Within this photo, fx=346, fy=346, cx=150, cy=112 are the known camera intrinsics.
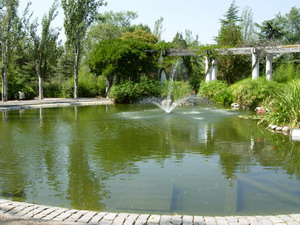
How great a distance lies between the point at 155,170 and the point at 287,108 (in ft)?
19.7

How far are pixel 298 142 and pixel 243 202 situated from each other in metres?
4.84

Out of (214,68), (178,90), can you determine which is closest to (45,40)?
(178,90)

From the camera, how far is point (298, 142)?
8.39 metres

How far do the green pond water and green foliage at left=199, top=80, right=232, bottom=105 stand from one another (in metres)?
10.2

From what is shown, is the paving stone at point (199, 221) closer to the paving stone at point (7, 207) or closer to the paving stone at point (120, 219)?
the paving stone at point (120, 219)

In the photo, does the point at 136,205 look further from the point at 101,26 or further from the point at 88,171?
the point at 101,26

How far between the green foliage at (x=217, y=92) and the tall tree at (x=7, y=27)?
1256cm

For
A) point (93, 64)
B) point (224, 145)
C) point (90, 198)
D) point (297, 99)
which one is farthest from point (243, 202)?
point (93, 64)

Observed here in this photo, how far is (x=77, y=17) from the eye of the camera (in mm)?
25484

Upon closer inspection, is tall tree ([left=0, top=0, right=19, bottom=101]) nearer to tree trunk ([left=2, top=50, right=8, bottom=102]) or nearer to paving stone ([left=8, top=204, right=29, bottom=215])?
tree trunk ([left=2, top=50, right=8, bottom=102])

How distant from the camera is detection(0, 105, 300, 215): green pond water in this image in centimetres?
428

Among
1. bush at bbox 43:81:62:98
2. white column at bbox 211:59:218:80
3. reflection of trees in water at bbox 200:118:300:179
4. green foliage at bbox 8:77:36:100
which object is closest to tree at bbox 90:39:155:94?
white column at bbox 211:59:218:80

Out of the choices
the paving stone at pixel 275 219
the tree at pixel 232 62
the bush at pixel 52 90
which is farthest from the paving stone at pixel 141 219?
the bush at pixel 52 90

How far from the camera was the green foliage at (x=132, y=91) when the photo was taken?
23.1 m
